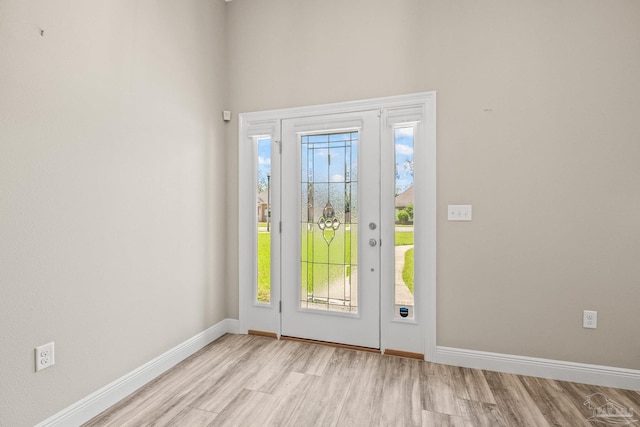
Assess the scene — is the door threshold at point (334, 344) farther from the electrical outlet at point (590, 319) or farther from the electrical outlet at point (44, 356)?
the electrical outlet at point (44, 356)

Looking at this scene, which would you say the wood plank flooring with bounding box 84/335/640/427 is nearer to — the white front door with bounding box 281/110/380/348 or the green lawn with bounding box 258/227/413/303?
the white front door with bounding box 281/110/380/348

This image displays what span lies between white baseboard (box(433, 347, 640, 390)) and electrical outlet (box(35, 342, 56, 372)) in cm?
253

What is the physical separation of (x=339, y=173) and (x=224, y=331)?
1.90 m

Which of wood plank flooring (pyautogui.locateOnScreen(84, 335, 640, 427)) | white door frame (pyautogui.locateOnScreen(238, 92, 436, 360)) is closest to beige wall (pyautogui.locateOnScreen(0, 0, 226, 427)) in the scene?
wood plank flooring (pyautogui.locateOnScreen(84, 335, 640, 427))

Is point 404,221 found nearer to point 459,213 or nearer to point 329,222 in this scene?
point 459,213

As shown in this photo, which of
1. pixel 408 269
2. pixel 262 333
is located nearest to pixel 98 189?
pixel 262 333

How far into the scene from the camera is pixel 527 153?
2404mm

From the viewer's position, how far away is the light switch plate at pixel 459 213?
253 centimetres

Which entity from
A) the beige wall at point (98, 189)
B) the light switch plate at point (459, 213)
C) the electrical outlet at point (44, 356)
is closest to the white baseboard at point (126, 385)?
the beige wall at point (98, 189)

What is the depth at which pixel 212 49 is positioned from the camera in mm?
3020

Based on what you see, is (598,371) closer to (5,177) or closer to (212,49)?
(5,177)

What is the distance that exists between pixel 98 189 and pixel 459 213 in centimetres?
250

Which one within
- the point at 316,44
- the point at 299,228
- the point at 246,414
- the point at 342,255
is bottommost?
the point at 246,414

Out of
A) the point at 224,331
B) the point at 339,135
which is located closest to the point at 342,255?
the point at 339,135
